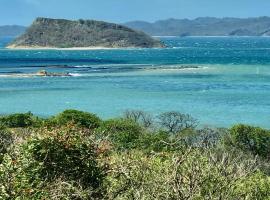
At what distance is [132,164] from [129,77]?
386 feet

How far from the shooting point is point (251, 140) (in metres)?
52.8

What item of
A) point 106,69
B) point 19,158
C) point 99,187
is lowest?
point 106,69

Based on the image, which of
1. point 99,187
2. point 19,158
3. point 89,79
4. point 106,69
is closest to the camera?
point 19,158

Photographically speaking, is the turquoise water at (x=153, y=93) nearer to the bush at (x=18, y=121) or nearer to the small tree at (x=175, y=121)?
the small tree at (x=175, y=121)

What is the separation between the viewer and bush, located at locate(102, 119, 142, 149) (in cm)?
4778

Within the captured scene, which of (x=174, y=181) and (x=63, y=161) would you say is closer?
(x=174, y=181)

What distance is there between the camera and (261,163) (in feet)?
149

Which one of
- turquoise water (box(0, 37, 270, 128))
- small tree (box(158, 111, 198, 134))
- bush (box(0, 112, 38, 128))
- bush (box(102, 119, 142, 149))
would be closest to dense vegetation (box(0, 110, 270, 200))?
bush (box(102, 119, 142, 149))

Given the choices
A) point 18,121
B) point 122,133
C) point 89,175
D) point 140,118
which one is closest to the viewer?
point 89,175

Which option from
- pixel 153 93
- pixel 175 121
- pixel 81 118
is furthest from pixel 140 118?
pixel 153 93

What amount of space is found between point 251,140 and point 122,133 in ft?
35.0

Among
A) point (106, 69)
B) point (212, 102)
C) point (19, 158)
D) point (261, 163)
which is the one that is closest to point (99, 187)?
point (19, 158)

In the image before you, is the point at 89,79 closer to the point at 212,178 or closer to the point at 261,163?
the point at 261,163

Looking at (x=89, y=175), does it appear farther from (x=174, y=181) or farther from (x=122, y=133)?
Result: (x=122, y=133)
